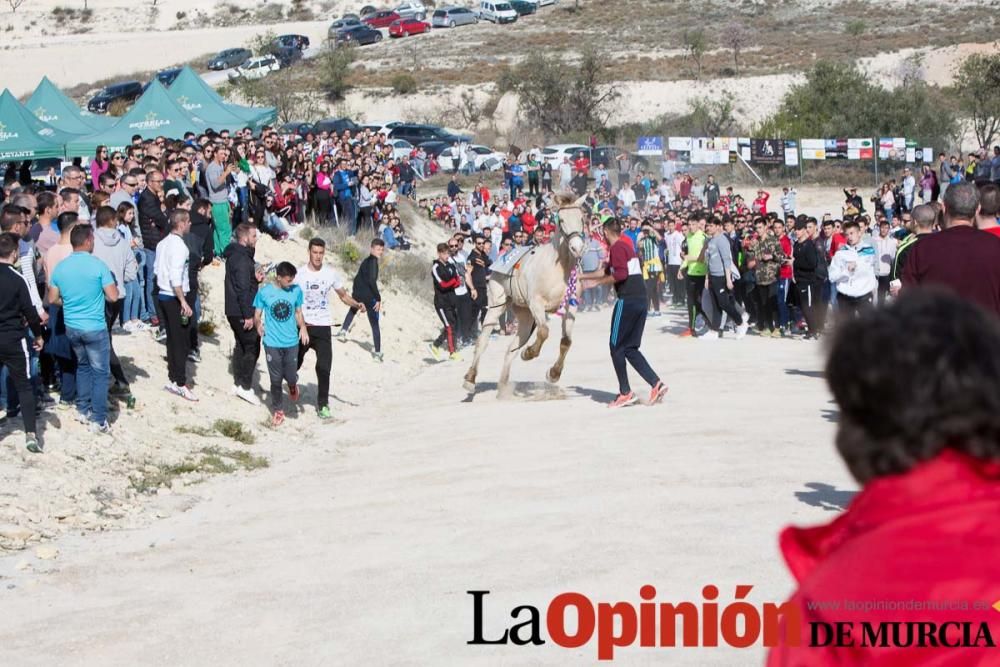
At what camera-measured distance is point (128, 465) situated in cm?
1204

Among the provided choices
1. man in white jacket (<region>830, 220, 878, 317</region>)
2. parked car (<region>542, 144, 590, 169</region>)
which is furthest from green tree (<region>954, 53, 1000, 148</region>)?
man in white jacket (<region>830, 220, 878, 317</region>)

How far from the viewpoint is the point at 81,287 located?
39.8 ft

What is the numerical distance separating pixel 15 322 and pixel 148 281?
5.56 metres

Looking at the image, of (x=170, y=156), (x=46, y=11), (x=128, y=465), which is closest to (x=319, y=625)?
(x=128, y=465)

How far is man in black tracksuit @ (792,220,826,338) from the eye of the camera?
65.7 ft

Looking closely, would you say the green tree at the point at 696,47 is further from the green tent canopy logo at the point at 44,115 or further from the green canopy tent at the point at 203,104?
the green tent canopy logo at the point at 44,115

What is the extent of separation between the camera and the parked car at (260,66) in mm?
72750

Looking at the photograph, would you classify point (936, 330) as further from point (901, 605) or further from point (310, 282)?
point (310, 282)

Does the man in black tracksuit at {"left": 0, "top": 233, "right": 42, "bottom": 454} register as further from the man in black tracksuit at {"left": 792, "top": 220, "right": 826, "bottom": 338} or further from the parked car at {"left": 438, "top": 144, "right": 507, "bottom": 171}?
the parked car at {"left": 438, "top": 144, "right": 507, "bottom": 171}

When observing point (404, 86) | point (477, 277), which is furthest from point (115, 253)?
point (404, 86)

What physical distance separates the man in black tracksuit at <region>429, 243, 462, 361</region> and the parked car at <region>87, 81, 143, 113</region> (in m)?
44.1

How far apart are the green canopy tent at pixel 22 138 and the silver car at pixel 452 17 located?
60.3 meters

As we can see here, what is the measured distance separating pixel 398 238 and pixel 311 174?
2.65 metres

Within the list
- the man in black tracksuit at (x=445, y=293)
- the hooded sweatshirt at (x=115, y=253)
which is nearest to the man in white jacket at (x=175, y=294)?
the hooded sweatshirt at (x=115, y=253)
